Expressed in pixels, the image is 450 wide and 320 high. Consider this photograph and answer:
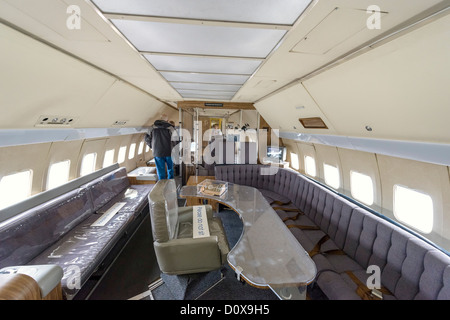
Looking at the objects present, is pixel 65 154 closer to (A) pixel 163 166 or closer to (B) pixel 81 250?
(B) pixel 81 250

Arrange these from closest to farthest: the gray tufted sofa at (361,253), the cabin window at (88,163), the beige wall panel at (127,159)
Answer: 1. the gray tufted sofa at (361,253)
2. the cabin window at (88,163)
3. the beige wall panel at (127,159)

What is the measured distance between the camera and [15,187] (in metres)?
2.55

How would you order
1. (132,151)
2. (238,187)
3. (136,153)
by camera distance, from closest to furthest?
(238,187)
(132,151)
(136,153)

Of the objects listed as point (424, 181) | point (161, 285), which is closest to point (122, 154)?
point (161, 285)

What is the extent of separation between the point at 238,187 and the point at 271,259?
2.33 meters

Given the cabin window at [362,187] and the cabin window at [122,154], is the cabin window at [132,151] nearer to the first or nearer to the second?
the cabin window at [122,154]

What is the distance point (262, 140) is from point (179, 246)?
4764 mm

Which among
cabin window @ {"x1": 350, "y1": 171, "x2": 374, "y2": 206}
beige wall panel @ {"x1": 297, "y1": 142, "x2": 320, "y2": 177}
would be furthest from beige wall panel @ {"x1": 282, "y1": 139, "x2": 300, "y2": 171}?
cabin window @ {"x1": 350, "y1": 171, "x2": 374, "y2": 206}

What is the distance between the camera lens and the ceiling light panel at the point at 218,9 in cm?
111

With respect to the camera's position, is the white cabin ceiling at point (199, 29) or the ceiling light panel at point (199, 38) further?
the ceiling light panel at point (199, 38)

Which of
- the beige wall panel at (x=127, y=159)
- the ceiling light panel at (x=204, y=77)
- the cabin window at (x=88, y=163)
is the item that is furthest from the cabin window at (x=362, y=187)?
the beige wall panel at (x=127, y=159)

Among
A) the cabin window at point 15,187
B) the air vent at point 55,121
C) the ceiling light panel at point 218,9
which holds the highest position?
the ceiling light panel at point 218,9

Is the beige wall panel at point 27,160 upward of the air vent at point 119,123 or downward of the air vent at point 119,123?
downward

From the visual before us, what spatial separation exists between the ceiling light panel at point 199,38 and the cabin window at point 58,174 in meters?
2.85
